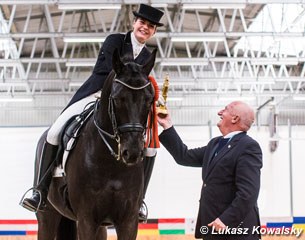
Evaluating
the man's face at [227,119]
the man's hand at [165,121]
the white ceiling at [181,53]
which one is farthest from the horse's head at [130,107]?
the white ceiling at [181,53]

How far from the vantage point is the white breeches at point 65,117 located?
Answer: 13.2 ft

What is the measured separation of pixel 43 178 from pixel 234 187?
65.9 inches

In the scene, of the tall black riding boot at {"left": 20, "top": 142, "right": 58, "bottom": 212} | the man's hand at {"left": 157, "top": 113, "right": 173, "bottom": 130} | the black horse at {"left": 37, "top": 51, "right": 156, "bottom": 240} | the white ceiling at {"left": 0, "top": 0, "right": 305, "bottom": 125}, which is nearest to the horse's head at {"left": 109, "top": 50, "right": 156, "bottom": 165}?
the black horse at {"left": 37, "top": 51, "right": 156, "bottom": 240}

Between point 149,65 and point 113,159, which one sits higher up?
point 149,65

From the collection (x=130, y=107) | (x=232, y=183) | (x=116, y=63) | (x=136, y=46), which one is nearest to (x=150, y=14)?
(x=136, y=46)

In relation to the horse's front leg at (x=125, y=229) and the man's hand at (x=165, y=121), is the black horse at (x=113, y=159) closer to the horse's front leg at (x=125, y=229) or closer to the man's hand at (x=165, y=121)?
the horse's front leg at (x=125, y=229)

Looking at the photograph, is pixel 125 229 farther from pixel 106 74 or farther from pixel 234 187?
pixel 106 74

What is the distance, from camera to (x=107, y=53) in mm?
3730

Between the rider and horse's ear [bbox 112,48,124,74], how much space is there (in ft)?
1.52

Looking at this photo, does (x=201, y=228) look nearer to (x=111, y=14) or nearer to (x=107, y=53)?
(x=107, y=53)

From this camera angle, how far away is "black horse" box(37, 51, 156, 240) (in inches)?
120

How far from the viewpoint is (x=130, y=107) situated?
9.99 ft

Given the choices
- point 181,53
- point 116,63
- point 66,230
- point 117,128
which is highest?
point 181,53

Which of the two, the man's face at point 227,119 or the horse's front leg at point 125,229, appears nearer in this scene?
the man's face at point 227,119
